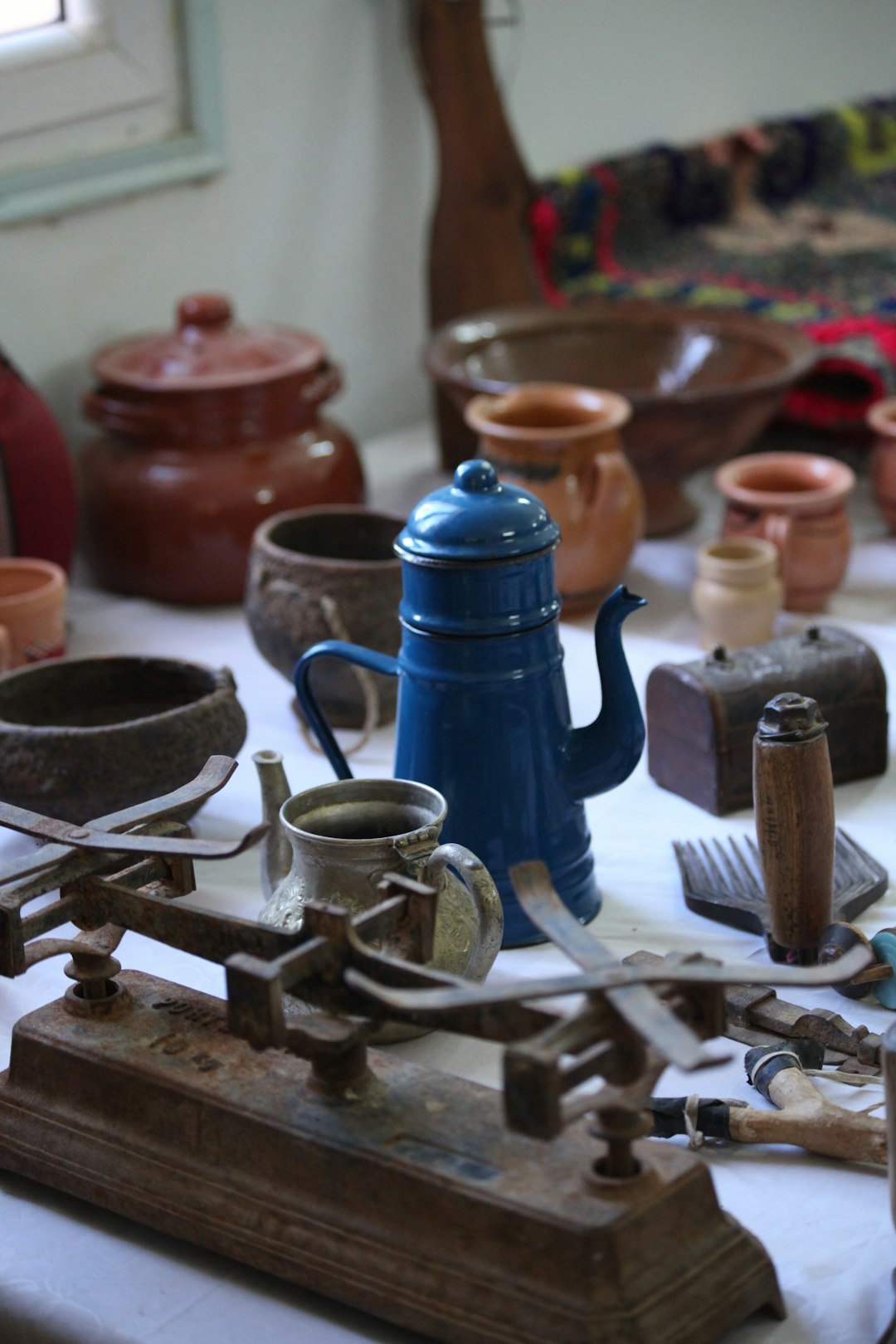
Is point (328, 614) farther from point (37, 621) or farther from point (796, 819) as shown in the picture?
point (796, 819)

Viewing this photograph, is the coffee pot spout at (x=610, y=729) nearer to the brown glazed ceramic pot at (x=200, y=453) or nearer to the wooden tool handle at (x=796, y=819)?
the wooden tool handle at (x=796, y=819)

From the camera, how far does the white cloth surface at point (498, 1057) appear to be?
0.81 meters

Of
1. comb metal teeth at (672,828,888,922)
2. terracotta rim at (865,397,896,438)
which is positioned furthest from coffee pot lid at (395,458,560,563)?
terracotta rim at (865,397,896,438)

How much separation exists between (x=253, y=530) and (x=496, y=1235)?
1213mm

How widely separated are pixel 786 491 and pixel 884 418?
8.9 inches

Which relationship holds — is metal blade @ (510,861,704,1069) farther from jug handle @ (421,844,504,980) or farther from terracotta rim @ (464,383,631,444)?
terracotta rim @ (464,383,631,444)

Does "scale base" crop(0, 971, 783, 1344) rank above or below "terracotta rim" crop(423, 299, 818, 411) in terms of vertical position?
below

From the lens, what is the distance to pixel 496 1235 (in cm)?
74

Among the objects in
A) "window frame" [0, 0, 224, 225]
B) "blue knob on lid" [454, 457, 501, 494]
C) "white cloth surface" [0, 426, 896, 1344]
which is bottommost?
"white cloth surface" [0, 426, 896, 1344]

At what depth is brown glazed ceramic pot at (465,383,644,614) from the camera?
68.0 inches

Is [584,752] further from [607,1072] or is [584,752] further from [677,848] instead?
[607,1072]

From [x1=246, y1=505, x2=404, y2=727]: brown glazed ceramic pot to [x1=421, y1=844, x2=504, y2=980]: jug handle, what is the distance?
498mm

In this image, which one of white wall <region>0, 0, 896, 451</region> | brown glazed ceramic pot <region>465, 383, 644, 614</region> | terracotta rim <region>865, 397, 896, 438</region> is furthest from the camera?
white wall <region>0, 0, 896, 451</region>

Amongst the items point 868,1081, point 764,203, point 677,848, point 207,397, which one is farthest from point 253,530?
point 764,203
